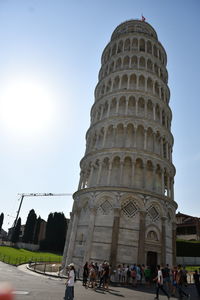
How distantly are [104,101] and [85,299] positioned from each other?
25.5 m

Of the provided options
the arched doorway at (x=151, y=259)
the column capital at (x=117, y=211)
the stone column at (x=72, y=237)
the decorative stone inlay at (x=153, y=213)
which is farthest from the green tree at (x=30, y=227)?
the decorative stone inlay at (x=153, y=213)

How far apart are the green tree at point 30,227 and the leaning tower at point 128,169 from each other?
163 ft

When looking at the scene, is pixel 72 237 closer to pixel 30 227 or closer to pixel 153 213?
pixel 153 213

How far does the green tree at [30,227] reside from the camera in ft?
232

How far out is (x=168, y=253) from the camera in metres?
24.5

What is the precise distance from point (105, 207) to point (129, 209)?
2512 mm

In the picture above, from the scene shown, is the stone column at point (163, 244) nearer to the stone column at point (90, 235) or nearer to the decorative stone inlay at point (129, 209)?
the decorative stone inlay at point (129, 209)

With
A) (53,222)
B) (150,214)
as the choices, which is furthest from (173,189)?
(53,222)

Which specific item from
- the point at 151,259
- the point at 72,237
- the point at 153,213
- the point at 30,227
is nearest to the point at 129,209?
the point at 153,213

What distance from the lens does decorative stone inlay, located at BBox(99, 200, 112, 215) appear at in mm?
24203

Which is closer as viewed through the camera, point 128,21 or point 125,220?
point 125,220

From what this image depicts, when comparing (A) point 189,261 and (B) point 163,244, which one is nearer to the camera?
(B) point 163,244

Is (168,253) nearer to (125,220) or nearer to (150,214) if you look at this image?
(150,214)

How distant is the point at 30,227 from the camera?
238 feet
